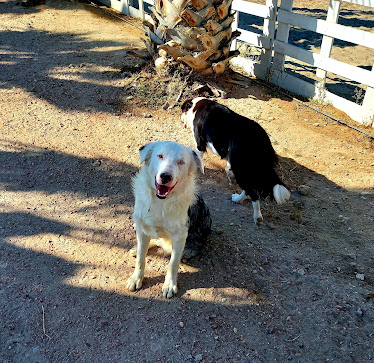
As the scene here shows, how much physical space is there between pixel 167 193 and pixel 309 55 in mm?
5020

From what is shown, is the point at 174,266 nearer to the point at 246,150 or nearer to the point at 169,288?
the point at 169,288

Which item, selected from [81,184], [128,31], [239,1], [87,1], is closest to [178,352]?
[81,184]

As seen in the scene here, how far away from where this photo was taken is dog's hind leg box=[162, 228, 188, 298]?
309 centimetres

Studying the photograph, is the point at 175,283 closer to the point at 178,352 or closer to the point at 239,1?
the point at 178,352

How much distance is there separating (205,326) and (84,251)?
4.72 feet

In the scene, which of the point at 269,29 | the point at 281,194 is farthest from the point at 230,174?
the point at 269,29

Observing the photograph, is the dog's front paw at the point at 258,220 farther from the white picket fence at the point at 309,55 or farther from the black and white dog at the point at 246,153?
the white picket fence at the point at 309,55

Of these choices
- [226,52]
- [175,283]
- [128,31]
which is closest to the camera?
[175,283]

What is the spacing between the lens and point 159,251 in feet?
12.4

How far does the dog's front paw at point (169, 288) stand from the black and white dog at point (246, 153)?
1.40 m

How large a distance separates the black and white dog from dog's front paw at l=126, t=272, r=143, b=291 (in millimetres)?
1578

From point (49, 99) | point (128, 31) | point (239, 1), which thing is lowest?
point (49, 99)

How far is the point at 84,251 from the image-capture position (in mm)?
3682

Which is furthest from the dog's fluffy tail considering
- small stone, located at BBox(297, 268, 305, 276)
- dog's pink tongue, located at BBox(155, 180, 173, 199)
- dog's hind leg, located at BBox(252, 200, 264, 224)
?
dog's pink tongue, located at BBox(155, 180, 173, 199)
